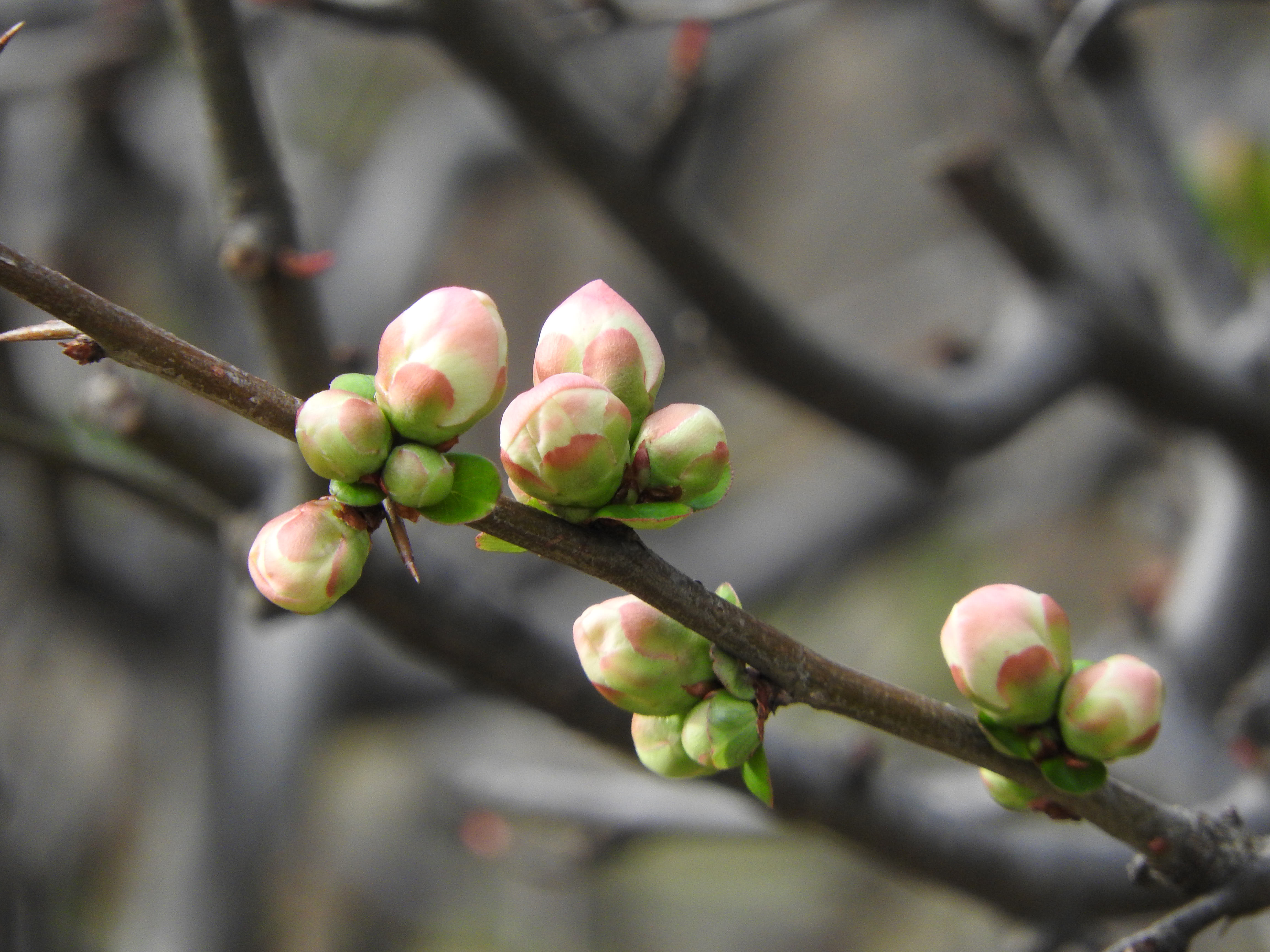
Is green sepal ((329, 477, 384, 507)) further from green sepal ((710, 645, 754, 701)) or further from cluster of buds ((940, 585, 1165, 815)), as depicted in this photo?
cluster of buds ((940, 585, 1165, 815))

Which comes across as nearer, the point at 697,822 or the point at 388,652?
the point at 697,822

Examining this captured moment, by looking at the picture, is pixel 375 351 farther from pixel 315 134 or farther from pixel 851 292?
pixel 851 292

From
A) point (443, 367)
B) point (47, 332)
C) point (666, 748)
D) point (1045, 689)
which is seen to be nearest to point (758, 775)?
point (666, 748)

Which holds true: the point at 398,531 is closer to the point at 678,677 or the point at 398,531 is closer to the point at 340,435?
the point at 340,435

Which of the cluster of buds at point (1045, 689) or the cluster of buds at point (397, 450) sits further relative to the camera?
the cluster of buds at point (1045, 689)

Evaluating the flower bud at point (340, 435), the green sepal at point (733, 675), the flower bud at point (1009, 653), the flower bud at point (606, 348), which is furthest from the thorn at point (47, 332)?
the flower bud at point (1009, 653)

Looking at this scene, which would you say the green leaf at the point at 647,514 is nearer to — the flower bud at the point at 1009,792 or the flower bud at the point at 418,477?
→ the flower bud at the point at 418,477

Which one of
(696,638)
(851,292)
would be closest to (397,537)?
(696,638)
